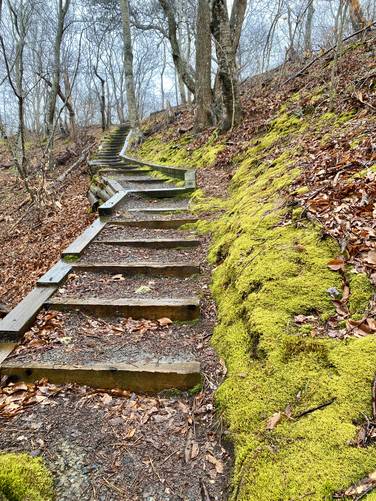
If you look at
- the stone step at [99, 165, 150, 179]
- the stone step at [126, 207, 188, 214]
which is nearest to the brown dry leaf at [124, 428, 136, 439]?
the stone step at [126, 207, 188, 214]

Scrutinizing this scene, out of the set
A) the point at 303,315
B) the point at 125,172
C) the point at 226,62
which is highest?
the point at 226,62

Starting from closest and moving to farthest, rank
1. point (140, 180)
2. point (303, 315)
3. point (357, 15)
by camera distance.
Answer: point (303, 315) → point (140, 180) → point (357, 15)

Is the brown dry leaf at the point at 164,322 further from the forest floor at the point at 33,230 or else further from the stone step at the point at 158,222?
the stone step at the point at 158,222

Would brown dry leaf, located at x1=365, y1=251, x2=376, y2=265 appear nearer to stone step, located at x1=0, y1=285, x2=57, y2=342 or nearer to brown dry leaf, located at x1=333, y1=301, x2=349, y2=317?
brown dry leaf, located at x1=333, y1=301, x2=349, y2=317

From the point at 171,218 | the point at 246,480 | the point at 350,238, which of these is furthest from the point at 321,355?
the point at 171,218

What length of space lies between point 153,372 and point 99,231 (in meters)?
3.07

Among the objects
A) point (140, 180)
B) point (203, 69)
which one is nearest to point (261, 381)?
point (140, 180)

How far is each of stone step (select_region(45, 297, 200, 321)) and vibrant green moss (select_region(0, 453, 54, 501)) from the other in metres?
1.58

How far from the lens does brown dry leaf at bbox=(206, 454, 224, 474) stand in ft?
6.41

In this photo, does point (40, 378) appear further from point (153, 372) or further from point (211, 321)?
point (211, 321)

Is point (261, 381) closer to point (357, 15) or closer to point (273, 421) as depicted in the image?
point (273, 421)

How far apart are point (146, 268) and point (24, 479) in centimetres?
257

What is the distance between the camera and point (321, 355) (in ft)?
6.60

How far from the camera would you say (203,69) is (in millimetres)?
10273
